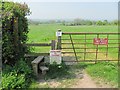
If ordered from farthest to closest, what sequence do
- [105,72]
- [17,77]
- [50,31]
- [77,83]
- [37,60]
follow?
[50,31], [37,60], [105,72], [77,83], [17,77]

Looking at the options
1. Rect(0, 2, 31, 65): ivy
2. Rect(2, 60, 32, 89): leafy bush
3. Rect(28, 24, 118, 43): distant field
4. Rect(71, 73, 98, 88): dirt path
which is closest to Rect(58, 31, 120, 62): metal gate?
Rect(0, 2, 31, 65): ivy

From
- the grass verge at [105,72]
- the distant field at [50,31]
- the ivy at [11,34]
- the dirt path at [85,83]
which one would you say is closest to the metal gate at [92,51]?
the grass verge at [105,72]

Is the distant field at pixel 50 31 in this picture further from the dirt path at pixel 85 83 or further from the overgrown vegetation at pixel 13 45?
the dirt path at pixel 85 83

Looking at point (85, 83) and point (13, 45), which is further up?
point (13, 45)

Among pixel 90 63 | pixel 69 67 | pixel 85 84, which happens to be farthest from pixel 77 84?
pixel 90 63

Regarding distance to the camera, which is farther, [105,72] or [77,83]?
[105,72]

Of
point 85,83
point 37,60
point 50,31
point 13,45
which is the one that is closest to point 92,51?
point 37,60

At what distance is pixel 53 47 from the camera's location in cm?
853

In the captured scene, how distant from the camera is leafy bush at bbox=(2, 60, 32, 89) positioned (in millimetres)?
6007

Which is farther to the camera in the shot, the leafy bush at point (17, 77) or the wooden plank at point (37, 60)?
the wooden plank at point (37, 60)

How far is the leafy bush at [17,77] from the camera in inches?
236

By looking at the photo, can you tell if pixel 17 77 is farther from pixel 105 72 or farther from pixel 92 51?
pixel 92 51

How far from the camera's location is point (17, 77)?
6.43 m

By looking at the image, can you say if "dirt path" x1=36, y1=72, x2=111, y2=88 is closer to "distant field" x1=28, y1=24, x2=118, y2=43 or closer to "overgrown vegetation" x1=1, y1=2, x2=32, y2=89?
"overgrown vegetation" x1=1, y1=2, x2=32, y2=89
